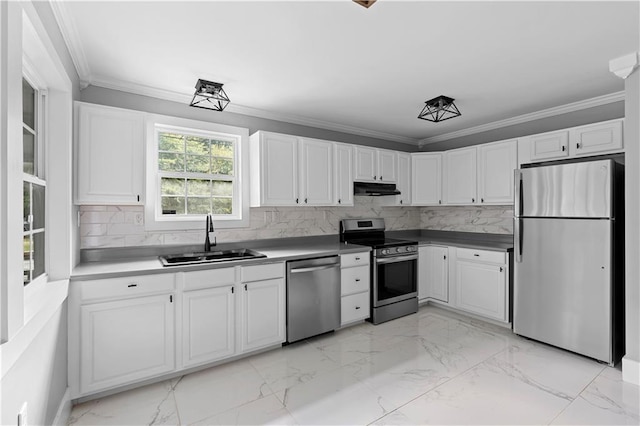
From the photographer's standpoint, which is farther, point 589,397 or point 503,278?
point 503,278

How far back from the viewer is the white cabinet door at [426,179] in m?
4.50

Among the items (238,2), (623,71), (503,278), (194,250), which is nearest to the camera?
(238,2)

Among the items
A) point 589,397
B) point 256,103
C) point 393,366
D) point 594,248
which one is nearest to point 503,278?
point 594,248

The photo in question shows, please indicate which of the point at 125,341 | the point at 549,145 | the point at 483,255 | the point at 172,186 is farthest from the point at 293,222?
the point at 549,145

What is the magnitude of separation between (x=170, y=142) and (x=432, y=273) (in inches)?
138

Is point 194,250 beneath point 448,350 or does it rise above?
above

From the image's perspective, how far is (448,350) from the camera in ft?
9.91

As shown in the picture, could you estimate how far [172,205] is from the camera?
3195mm

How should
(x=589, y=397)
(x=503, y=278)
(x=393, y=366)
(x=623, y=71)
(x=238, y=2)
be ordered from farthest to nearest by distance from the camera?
(x=503, y=278), (x=393, y=366), (x=623, y=71), (x=589, y=397), (x=238, y=2)

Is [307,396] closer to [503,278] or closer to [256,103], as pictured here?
[503,278]

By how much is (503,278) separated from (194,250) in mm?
3286

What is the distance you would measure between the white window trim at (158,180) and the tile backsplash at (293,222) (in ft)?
0.22

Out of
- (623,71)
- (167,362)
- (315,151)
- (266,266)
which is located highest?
(623,71)

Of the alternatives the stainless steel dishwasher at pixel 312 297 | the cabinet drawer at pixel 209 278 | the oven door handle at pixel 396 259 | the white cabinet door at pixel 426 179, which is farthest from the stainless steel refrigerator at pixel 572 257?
the cabinet drawer at pixel 209 278
